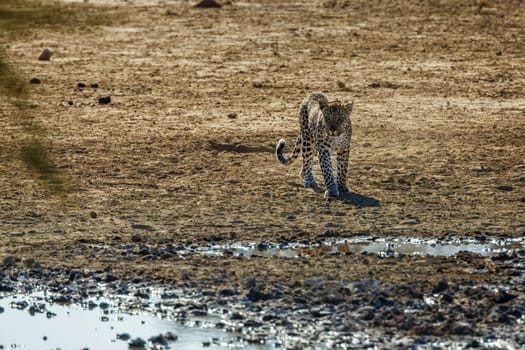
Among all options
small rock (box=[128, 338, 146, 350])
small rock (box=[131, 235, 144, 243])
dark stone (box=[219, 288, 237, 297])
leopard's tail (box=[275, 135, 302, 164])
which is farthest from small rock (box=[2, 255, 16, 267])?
leopard's tail (box=[275, 135, 302, 164])

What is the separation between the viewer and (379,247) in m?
8.95

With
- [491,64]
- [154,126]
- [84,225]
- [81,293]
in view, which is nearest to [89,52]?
[154,126]

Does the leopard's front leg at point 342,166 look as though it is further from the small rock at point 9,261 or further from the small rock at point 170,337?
the small rock at point 170,337

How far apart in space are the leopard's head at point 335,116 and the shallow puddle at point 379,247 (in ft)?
4.75

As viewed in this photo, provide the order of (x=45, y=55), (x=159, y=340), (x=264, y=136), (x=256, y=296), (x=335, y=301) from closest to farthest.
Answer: (x=159, y=340) < (x=335, y=301) < (x=256, y=296) < (x=264, y=136) < (x=45, y=55)

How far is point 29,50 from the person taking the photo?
18.1 meters

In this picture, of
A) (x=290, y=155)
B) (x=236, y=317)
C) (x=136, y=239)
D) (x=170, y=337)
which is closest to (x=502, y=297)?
(x=236, y=317)

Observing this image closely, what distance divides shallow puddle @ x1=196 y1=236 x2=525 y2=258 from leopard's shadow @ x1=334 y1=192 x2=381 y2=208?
3.32 ft

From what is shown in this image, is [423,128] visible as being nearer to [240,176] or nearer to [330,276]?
[240,176]

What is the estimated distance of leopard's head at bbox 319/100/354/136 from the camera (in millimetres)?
10344

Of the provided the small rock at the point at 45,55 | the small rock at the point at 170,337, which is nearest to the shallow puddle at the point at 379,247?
the small rock at the point at 170,337

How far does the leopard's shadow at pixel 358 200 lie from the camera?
10219 millimetres

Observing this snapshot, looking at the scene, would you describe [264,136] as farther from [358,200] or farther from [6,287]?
[6,287]

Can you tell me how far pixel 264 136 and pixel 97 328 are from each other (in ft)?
20.0
